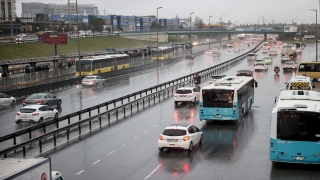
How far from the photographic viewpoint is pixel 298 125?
→ 20.1 metres

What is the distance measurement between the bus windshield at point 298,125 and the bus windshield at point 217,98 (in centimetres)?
1041

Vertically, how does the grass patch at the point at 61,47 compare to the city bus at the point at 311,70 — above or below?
above

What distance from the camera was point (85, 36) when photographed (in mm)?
132750

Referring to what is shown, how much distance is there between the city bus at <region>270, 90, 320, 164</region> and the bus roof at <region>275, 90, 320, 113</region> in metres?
0.10

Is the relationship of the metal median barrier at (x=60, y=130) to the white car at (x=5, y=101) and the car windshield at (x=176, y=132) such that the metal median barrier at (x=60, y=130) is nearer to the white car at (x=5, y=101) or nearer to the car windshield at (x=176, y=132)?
the car windshield at (x=176, y=132)

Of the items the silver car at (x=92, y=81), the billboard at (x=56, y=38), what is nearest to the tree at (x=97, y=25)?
the billboard at (x=56, y=38)

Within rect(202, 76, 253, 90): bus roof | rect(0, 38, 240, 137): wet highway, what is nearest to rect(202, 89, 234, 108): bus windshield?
rect(202, 76, 253, 90): bus roof

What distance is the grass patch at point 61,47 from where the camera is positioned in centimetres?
8888

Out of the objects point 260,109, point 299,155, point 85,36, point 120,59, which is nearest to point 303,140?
point 299,155

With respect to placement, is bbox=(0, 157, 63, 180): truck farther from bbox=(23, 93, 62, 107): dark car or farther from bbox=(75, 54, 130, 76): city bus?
bbox=(75, 54, 130, 76): city bus

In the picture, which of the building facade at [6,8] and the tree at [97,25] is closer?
the building facade at [6,8]

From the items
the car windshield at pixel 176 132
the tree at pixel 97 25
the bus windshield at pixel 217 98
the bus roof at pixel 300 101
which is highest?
the tree at pixel 97 25

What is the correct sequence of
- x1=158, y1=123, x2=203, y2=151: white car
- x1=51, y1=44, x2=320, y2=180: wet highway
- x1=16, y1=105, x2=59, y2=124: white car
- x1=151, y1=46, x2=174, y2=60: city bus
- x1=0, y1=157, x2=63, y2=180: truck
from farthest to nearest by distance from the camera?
x1=151, y1=46, x2=174, y2=60: city bus
x1=16, y1=105, x2=59, y2=124: white car
x1=158, y1=123, x2=203, y2=151: white car
x1=51, y1=44, x2=320, y2=180: wet highway
x1=0, y1=157, x2=63, y2=180: truck

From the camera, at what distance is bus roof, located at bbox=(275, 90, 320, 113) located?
20.6 m
